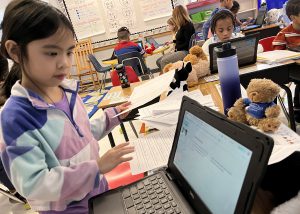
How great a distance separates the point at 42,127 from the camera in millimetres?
716

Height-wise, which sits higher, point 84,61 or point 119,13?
point 119,13

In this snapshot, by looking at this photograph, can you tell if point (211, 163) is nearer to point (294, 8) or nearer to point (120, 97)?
point (120, 97)

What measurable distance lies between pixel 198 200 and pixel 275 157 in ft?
0.61

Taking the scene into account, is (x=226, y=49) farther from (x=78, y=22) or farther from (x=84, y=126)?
(x=78, y=22)

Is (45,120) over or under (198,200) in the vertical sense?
over

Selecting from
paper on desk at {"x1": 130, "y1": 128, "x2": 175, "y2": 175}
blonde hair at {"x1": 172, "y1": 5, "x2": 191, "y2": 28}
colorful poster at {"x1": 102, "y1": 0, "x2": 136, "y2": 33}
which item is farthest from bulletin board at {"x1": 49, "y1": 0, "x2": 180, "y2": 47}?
paper on desk at {"x1": 130, "y1": 128, "x2": 175, "y2": 175}

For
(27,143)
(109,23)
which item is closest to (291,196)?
(27,143)

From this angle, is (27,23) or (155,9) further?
(155,9)

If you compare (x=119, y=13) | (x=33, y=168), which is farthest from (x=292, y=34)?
(x=119, y=13)

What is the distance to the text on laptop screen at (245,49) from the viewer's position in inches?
58.7

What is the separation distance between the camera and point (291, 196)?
1.43ft

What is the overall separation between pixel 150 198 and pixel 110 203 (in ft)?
0.35

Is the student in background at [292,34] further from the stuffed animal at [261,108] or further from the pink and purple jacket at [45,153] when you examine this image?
the pink and purple jacket at [45,153]

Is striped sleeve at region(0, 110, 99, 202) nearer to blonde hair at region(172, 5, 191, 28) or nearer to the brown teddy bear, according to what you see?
the brown teddy bear
